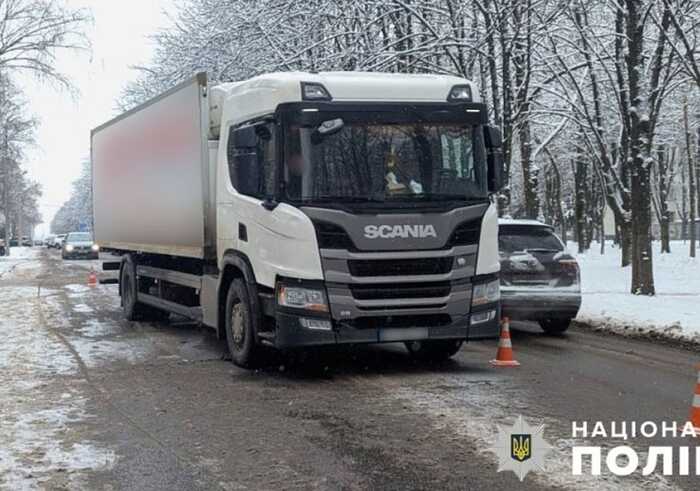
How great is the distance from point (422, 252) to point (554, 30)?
13.3m

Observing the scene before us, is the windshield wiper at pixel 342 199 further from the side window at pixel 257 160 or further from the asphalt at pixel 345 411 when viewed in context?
the asphalt at pixel 345 411

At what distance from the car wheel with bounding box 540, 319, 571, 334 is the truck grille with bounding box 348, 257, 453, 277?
4.71 m

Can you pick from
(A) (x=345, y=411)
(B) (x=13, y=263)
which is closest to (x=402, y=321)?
(A) (x=345, y=411)

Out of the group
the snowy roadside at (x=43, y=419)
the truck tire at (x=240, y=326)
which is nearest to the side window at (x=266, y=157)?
the truck tire at (x=240, y=326)

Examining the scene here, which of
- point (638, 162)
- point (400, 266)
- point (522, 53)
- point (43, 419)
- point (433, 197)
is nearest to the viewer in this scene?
point (43, 419)

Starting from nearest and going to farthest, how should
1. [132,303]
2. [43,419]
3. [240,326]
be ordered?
1. [43,419]
2. [240,326]
3. [132,303]

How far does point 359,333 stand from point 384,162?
1818 millimetres

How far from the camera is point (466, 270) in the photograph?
901 centimetres

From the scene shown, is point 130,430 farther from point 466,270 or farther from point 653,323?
point 653,323

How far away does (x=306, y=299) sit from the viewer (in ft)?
28.3

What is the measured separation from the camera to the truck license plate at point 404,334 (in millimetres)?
8836

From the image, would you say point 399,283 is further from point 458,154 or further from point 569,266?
point 569,266

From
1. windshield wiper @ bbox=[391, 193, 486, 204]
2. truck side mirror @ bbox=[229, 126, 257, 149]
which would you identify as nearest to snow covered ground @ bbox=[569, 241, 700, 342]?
windshield wiper @ bbox=[391, 193, 486, 204]

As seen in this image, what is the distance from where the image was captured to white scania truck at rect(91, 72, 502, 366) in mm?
8633
